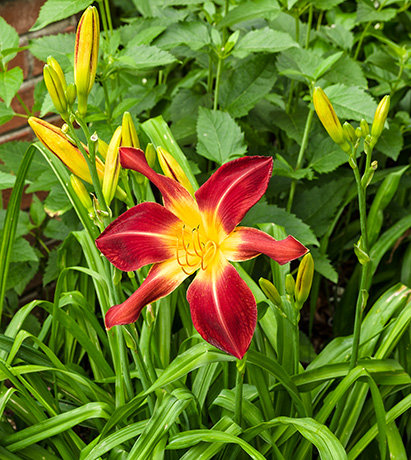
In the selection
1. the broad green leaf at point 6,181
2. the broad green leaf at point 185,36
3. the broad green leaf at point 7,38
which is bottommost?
the broad green leaf at point 6,181

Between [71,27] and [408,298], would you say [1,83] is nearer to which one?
[71,27]

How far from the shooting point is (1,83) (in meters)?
1.08

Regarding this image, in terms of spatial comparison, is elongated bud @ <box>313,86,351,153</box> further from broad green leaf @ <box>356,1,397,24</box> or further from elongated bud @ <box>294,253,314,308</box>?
broad green leaf @ <box>356,1,397,24</box>

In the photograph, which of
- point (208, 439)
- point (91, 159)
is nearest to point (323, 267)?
point (208, 439)

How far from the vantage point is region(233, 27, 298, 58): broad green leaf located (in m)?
1.16

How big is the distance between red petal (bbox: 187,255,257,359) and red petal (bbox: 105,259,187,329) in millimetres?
31

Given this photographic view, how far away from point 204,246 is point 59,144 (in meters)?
0.21

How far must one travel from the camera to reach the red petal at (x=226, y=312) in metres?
0.63

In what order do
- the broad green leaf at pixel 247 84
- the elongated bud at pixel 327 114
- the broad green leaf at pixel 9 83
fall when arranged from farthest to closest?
the broad green leaf at pixel 247 84, the broad green leaf at pixel 9 83, the elongated bud at pixel 327 114

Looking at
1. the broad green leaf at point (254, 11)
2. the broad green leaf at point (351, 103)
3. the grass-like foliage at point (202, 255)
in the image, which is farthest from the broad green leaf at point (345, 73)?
the broad green leaf at point (254, 11)

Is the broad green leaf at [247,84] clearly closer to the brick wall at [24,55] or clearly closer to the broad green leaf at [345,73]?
the broad green leaf at [345,73]

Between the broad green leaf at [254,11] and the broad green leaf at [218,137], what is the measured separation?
0.62 feet

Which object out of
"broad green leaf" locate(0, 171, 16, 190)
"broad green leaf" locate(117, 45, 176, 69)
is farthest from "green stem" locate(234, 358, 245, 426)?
"broad green leaf" locate(117, 45, 176, 69)

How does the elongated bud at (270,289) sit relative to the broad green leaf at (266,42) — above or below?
below
